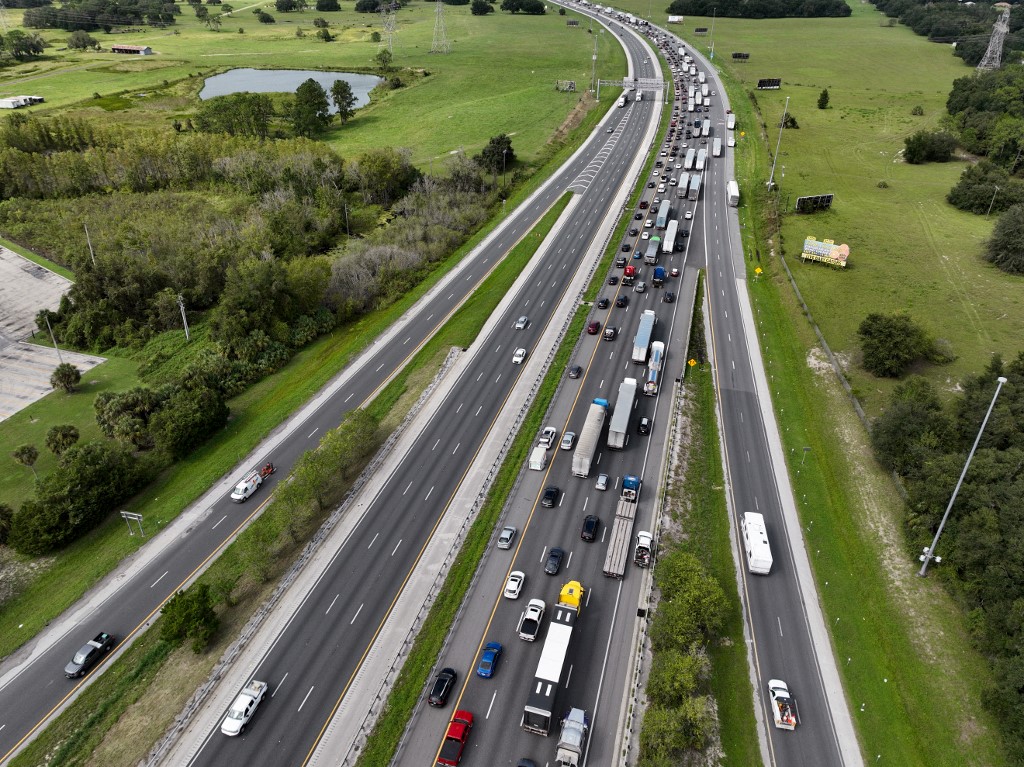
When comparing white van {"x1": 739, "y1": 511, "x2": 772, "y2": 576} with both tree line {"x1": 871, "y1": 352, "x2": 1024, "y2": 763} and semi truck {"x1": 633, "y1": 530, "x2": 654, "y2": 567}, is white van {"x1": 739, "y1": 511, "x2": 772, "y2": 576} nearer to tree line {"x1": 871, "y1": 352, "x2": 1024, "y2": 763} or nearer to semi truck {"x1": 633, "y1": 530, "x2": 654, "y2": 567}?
semi truck {"x1": 633, "y1": 530, "x2": 654, "y2": 567}

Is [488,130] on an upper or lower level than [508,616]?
upper

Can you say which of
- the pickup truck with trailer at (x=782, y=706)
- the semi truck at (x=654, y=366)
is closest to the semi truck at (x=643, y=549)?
the pickup truck with trailer at (x=782, y=706)

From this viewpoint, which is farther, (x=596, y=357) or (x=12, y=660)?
(x=596, y=357)

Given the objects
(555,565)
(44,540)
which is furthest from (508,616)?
Result: (44,540)

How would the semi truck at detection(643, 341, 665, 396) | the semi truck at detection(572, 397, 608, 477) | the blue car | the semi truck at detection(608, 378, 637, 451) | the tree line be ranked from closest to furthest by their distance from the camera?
the tree line → the blue car → the semi truck at detection(572, 397, 608, 477) → the semi truck at detection(608, 378, 637, 451) → the semi truck at detection(643, 341, 665, 396)

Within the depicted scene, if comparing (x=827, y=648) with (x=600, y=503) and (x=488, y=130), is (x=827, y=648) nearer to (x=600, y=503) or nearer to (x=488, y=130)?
(x=600, y=503)

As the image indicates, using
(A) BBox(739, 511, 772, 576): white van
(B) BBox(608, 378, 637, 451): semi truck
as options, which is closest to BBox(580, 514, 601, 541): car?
(B) BBox(608, 378, 637, 451): semi truck

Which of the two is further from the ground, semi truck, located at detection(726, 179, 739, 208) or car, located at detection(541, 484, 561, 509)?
semi truck, located at detection(726, 179, 739, 208)
